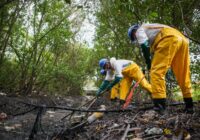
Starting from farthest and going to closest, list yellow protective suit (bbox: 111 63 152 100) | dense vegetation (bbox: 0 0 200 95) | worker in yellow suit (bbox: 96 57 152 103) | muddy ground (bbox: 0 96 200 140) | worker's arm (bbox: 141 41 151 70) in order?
dense vegetation (bbox: 0 0 200 95) < yellow protective suit (bbox: 111 63 152 100) < worker in yellow suit (bbox: 96 57 152 103) < worker's arm (bbox: 141 41 151 70) < muddy ground (bbox: 0 96 200 140)

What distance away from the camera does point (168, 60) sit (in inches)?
185

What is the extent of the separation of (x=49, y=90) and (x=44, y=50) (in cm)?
192

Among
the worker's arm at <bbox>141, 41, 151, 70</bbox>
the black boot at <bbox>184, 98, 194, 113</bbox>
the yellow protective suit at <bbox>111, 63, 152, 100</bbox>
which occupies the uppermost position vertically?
the worker's arm at <bbox>141, 41, 151, 70</bbox>

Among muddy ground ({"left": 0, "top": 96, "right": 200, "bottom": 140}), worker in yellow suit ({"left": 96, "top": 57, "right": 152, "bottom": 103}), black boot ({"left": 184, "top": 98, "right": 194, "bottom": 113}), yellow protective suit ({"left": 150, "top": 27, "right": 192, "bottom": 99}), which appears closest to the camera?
muddy ground ({"left": 0, "top": 96, "right": 200, "bottom": 140})

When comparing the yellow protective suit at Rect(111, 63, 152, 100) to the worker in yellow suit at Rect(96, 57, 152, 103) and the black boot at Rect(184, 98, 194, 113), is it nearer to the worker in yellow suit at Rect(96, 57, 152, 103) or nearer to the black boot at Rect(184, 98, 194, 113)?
Answer: the worker in yellow suit at Rect(96, 57, 152, 103)

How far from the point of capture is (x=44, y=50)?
452 inches

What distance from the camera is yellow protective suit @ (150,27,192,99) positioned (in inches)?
183

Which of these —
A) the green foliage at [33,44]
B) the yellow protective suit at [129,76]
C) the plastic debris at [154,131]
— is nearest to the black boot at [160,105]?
the plastic debris at [154,131]

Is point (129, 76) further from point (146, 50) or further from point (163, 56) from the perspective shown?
point (163, 56)

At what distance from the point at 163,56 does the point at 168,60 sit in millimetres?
87

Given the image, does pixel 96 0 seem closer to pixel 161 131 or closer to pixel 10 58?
pixel 10 58

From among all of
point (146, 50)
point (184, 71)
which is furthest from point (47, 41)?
A: point (184, 71)

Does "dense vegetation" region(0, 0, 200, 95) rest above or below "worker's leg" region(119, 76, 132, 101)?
above

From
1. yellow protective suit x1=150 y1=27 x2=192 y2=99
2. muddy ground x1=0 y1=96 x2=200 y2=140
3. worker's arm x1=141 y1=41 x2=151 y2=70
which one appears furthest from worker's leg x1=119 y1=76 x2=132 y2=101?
yellow protective suit x1=150 y1=27 x2=192 y2=99
